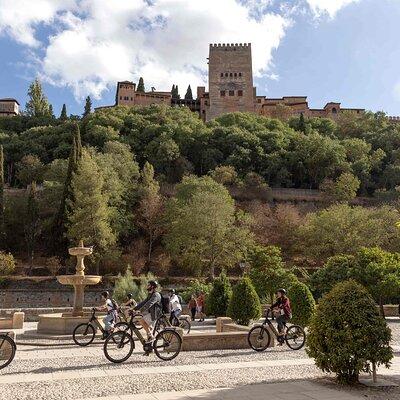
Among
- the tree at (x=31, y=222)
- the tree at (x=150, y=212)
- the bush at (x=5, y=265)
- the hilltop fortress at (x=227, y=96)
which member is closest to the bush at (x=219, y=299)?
the bush at (x=5, y=265)

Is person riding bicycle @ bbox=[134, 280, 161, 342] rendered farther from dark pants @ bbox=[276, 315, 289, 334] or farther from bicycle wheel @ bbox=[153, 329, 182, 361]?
dark pants @ bbox=[276, 315, 289, 334]

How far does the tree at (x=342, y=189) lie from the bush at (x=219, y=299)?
38.4 m

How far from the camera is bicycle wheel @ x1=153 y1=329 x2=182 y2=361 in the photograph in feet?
33.8

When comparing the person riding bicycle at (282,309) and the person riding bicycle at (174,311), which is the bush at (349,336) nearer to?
the person riding bicycle at (282,309)

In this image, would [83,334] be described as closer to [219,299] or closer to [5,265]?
[219,299]

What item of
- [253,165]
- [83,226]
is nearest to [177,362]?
[83,226]

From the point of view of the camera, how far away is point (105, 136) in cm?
6069

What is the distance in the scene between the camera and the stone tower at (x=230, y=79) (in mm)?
96812

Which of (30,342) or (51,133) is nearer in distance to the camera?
(30,342)

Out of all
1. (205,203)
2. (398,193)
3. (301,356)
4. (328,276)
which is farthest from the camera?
(398,193)

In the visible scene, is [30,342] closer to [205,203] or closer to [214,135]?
[205,203]

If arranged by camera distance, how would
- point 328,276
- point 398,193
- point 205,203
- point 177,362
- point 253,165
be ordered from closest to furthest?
point 177,362
point 328,276
point 205,203
point 398,193
point 253,165

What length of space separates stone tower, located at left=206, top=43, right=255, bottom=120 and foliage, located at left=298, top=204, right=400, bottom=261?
5558cm

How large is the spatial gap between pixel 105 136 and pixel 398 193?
3863 centimetres
